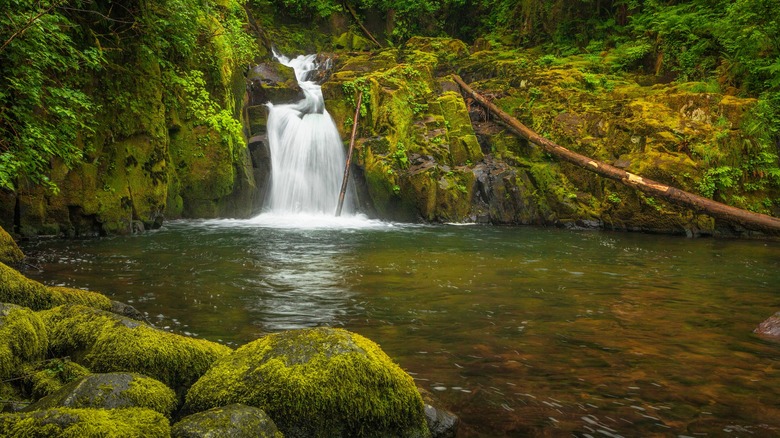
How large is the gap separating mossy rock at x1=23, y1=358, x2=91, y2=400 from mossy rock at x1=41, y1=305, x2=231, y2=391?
18 cm

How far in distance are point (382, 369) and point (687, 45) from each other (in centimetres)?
1984

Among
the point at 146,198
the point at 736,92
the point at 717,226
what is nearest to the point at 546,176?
the point at 717,226

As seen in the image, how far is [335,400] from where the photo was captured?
2.95 m

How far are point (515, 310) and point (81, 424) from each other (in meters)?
5.14

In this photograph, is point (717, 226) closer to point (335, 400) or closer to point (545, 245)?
point (545, 245)

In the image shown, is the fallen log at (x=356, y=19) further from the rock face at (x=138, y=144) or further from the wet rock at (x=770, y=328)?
the wet rock at (x=770, y=328)

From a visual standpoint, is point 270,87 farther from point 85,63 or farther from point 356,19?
point 356,19

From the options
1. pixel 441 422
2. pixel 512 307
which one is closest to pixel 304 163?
pixel 512 307

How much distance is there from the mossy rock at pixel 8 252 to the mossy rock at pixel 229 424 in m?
6.67

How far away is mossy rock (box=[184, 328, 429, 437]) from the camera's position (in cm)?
288

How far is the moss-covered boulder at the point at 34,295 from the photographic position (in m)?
4.34

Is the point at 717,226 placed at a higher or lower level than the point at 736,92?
lower

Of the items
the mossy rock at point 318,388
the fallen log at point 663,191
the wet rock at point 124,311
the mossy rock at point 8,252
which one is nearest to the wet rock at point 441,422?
the mossy rock at point 318,388

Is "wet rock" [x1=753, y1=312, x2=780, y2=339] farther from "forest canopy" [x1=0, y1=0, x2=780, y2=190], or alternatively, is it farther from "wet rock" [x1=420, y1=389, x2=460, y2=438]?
"forest canopy" [x1=0, y1=0, x2=780, y2=190]
